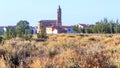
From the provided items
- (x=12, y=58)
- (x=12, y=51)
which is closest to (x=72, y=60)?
(x=12, y=58)

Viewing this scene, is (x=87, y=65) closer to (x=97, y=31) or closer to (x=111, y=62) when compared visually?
(x=111, y=62)

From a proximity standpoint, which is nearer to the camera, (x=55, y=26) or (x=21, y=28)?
(x=21, y=28)

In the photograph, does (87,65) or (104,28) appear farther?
(104,28)

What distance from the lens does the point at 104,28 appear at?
325ft

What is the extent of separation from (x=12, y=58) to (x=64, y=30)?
120m

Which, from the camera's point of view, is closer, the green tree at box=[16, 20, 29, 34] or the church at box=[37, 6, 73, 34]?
the green tree at box=[16, 20, 29, 34]

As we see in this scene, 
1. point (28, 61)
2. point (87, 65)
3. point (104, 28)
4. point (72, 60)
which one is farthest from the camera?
point (104, 28)

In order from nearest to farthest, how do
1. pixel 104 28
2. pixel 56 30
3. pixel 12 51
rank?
pixel 12 51
pixel 104 28
pixel 56 30

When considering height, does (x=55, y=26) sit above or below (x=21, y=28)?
above

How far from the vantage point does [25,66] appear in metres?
11.6

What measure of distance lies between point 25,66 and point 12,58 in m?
1.36

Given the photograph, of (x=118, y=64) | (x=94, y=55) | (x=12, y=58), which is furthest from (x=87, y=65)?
(x=12, y=58)

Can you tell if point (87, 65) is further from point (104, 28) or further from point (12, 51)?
point (104, 28)

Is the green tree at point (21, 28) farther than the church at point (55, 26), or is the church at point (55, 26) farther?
the church at point (55, 26)
